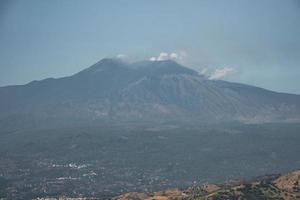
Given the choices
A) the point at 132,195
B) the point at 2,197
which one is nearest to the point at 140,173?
the point at 2,197

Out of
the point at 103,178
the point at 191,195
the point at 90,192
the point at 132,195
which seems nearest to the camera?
the point at 191,195

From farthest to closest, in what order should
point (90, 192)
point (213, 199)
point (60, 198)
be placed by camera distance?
point (90, 192) → point (60, 198) → point (213, 199)

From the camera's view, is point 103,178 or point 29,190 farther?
point 103,178

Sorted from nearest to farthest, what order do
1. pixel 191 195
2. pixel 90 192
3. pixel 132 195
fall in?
1. pixel 191 195
2. pixel 132 195
3. pixel 90 192

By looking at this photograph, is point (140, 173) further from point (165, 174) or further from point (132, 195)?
point (132, 195)

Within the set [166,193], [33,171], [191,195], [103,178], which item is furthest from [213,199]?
[33,171]

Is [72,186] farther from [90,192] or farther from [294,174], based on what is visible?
[294,174]

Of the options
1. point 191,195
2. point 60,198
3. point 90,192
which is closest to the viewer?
point 191,195

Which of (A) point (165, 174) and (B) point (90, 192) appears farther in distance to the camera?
(A) point (165, 174)
